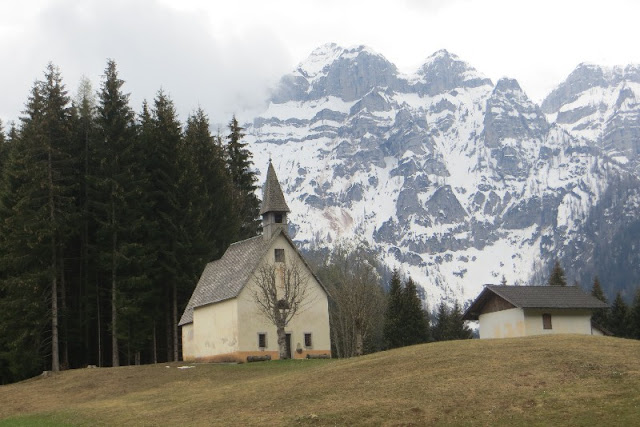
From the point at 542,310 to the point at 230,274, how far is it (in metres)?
23.4

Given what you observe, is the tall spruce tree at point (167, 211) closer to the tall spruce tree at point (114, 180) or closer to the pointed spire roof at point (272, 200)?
the tall spruce tree at point (114, 180)

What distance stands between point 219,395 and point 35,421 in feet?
27.2

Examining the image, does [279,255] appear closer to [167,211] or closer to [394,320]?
[167,211]

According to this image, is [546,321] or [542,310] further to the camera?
[546,321]

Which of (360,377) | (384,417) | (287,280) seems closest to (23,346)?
(287,280)

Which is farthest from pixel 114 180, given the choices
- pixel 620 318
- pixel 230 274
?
pixel 620 318

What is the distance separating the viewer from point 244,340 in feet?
181

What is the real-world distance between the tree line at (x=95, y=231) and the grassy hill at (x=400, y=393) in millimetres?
10127

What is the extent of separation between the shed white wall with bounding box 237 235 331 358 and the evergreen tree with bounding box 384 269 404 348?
38690mm

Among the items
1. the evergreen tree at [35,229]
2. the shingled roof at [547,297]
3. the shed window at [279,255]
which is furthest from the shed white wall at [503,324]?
the evergreen tree at [35,229]

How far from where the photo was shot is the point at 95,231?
62.8 meters

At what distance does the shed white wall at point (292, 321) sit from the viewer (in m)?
55.5

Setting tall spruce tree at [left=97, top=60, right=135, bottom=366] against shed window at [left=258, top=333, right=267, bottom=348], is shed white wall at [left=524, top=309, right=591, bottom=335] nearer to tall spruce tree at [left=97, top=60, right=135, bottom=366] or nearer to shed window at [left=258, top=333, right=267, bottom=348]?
shed window at [left=258, top=333, right=267, bottom=348]

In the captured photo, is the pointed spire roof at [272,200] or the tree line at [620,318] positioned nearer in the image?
the pointed spire roof at [272,200]
